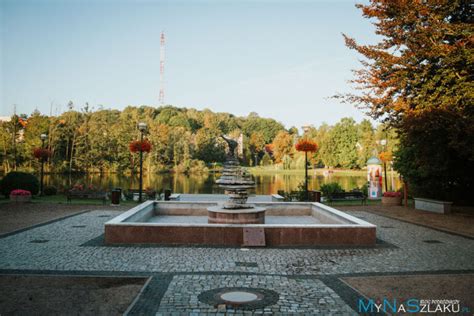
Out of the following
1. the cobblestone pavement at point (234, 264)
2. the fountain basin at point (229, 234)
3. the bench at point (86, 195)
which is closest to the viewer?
the cobblestone pavement at point (234, 264)

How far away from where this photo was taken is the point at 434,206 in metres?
17.5

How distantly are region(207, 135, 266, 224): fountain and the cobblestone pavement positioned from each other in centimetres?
192

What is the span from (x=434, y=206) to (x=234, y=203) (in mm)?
10603

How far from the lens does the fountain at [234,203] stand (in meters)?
11.4

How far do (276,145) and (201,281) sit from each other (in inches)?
3164

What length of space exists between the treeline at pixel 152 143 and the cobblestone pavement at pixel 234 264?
1053 inches

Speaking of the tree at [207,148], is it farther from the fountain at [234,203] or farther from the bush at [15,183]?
the fountain at [234,203]

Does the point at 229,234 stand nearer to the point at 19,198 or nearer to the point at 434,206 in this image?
the point at 434,206

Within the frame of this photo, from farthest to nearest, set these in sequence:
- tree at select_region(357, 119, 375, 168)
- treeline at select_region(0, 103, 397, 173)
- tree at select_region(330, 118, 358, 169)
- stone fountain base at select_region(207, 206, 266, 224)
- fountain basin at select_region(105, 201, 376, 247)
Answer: tree at select_region(330, 118, 358, 169)
tree at select_region(357, 119, 375, 168)
treeline at select_region(0, 103, 397, 173)
stone fountain base at select_region(207, 206, 266, 224)
fountain basin at select_region(105, 201, 376, 247)

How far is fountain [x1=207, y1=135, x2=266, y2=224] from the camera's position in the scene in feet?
37.5

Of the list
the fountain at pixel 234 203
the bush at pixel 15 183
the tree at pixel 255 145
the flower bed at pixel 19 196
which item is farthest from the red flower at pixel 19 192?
the tree at pixel 255 145

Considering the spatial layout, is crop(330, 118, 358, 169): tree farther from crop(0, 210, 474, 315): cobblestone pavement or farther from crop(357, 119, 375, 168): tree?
crop(0, 210, 474, 315): cobblestone pavement

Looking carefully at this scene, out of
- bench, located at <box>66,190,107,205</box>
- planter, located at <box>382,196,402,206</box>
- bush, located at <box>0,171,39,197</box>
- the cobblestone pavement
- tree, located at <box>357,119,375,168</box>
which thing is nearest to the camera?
the cobblestone pavement

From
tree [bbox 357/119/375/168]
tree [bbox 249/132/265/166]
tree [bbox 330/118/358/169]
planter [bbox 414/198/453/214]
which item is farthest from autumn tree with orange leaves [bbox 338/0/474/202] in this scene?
tree [bbox 249/132/265/166]
